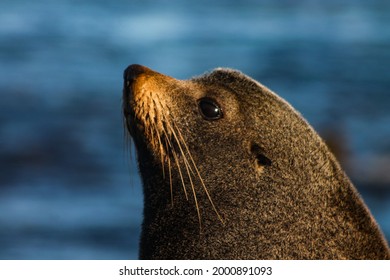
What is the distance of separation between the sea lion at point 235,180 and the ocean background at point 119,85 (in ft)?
20.5

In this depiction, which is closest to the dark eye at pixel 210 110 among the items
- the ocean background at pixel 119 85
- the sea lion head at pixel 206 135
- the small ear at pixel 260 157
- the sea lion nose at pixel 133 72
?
the sea lion head at pixel 206 135

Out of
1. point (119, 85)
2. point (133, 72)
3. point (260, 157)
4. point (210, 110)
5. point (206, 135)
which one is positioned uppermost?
point (119, 85)

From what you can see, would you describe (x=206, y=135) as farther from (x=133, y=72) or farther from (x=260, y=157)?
(x=133, y=72)

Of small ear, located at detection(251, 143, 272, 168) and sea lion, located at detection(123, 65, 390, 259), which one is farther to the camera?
small ear, located at detection(251, 143, 272, 168)

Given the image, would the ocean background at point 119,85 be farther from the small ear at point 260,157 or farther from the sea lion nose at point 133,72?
the small ear at point 260,157

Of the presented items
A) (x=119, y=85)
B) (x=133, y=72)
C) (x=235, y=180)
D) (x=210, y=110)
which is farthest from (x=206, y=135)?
(x=119, y=85)

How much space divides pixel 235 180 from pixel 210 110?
52cm

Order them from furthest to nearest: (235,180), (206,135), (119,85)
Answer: (119,85) < (206,135) < (235,180)

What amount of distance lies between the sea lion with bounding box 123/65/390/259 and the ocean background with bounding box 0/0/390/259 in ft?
20.5

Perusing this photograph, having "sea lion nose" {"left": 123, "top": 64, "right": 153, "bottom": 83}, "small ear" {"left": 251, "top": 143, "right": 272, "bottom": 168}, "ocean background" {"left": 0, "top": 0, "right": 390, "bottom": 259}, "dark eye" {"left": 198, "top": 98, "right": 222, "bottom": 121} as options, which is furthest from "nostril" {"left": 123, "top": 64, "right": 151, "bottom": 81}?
"ocean background" {"left": 0, "top": 0, "right": 390, "bottom": 259}

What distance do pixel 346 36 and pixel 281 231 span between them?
22.7 metres

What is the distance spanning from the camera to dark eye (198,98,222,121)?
262 inches

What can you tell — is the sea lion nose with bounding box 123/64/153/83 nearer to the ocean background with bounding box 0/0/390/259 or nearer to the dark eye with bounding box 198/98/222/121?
the dark eye with bounding box 198/98/222/121

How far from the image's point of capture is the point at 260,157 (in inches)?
256
